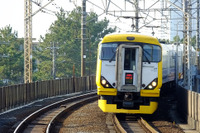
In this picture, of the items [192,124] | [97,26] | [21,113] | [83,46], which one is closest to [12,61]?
[97,26]

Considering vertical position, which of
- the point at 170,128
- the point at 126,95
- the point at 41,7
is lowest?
the point at 170,128

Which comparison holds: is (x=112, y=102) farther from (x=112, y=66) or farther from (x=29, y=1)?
(x=29, y=1)

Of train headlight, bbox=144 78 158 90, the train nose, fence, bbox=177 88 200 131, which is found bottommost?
fence, bbox=177 88 200 131

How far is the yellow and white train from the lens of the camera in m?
15.7

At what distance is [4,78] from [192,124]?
4954 cm

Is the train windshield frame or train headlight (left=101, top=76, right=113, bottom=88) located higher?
the train windshield frame

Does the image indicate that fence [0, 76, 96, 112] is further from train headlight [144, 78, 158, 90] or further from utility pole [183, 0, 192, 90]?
utility pole [183, 0, 192, 90]

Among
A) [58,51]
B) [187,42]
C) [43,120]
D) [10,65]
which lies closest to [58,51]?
[58,51]

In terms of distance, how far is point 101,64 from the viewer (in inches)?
631

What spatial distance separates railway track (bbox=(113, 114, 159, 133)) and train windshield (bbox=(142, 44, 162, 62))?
226cm

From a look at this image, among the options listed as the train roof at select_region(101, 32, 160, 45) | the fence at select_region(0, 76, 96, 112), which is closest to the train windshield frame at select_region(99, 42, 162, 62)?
the train roof at select_region(101, 32, 160, 45)

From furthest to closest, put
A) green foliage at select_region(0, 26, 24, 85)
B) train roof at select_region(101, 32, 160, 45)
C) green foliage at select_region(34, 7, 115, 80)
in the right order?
green foliage at select_region(34, 7, 115, 80) < green foliage at select_region(0, 26, 24, 85) < train roof at select_region(101, 32, 160, 45)

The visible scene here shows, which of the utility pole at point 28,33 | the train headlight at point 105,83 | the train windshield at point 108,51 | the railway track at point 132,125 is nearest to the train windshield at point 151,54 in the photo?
the train windshield at point 108,51

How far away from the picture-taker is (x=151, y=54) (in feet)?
53.1
